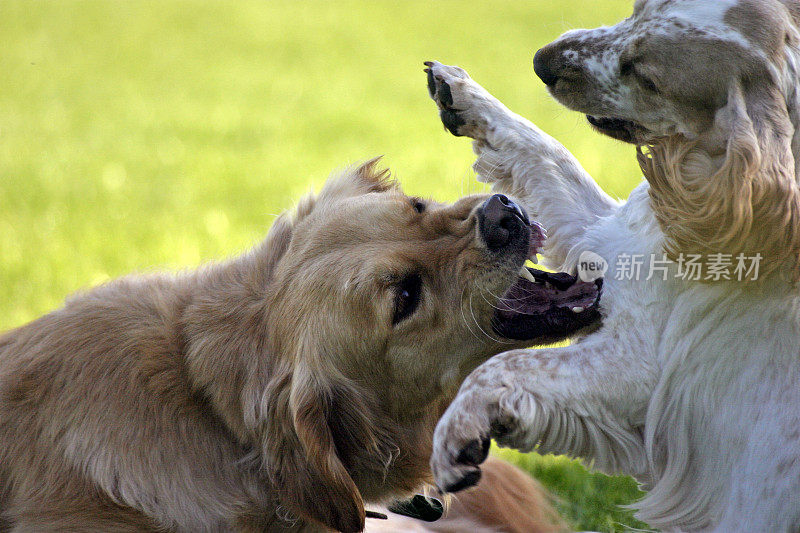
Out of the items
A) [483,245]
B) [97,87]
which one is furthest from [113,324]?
[97,87]

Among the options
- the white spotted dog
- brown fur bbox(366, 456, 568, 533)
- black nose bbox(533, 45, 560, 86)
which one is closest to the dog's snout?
black nose bbox(533, 45, 560, 86)

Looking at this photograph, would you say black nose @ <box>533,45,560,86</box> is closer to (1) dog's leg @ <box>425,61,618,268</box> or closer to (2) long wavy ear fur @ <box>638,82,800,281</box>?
(1) dog's leg @ <box>425,61,618,268</box>

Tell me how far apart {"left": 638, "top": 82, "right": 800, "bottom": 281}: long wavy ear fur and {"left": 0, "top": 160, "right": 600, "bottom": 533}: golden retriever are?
0.48 meters

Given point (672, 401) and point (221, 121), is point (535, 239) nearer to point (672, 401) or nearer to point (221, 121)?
point (672, 401)

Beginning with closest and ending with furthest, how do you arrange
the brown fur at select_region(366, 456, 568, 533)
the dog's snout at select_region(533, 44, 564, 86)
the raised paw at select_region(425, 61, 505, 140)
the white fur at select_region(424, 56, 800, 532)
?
the white fur at select_region(424, 56, 800, 532) < the dog's snout at select_region(533, 44, 564, 86) < the brown fur at select_region(366, 456, 568, 533) < the raised paw at select_region(425, 61, 505, 140)

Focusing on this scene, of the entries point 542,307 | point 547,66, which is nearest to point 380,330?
point 542,307

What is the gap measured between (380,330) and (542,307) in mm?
617

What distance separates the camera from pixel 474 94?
155 inches

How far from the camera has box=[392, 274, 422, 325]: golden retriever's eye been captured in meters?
3.02

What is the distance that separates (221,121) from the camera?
12.5 meters

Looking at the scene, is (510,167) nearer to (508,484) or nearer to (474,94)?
(474,94)

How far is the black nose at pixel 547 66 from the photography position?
3.57 m

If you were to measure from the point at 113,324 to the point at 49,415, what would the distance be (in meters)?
0.37

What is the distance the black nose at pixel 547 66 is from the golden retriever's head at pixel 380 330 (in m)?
0.65
